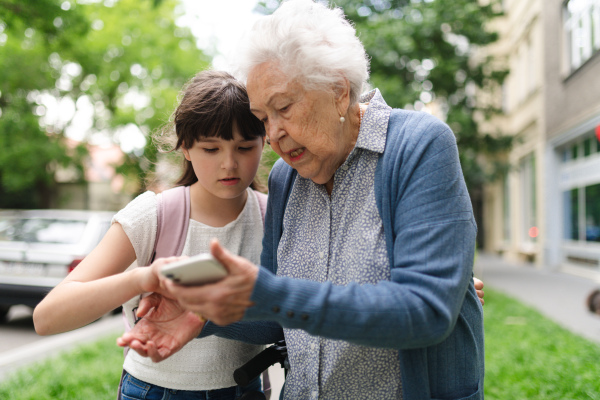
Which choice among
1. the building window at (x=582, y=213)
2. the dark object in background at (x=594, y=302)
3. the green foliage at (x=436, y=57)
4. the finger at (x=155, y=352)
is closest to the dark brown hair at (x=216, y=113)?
the finger at (x=155, y=352)

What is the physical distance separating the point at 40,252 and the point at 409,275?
666cm

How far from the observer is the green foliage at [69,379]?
420 centimetres

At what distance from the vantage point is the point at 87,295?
1465 millimetres

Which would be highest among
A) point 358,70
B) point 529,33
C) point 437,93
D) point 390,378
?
point 529,33

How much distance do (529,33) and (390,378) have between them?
16801mm

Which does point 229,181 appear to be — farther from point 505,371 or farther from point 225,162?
point 505,371

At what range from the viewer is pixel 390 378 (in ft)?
4.75

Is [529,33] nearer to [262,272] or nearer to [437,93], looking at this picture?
[437,93]

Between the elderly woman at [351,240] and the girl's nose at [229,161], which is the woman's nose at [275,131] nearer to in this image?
the elderly woman at [351,240]

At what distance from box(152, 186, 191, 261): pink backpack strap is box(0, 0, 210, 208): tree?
1626cm

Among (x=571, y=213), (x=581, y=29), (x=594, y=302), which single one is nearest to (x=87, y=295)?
(x=594, y=302)

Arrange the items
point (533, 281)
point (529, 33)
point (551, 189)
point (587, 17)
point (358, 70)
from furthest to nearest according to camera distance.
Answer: point (529, 33), point (551, 189), point (533, 281), point (587, 17), point (358, 70)

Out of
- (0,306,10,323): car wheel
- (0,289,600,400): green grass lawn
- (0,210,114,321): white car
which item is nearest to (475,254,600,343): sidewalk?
(0,289,600,400): green grass lawn

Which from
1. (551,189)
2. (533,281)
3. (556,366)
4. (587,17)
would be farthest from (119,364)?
(551,189)
